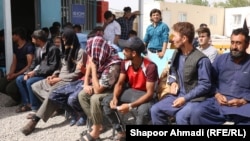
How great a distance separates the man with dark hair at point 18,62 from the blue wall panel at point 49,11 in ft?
11.5

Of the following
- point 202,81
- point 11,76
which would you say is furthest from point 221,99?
point 11,76

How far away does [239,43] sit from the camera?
10.3ft

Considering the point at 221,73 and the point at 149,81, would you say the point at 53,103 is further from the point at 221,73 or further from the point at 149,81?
the point at 221,73

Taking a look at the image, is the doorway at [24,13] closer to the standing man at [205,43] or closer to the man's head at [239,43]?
the standing man at [205,43]

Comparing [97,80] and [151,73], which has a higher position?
[151,73]

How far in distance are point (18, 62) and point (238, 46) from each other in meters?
3.59

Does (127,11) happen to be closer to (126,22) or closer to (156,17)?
(126,22)

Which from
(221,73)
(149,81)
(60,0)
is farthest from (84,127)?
(60,0)

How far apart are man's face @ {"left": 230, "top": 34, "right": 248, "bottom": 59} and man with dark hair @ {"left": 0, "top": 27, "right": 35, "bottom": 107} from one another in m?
3.25

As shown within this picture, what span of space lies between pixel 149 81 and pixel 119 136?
76cm

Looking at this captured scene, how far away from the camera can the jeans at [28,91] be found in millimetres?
4699

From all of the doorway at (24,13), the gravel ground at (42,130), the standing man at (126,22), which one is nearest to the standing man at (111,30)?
the standing man at (126,22)

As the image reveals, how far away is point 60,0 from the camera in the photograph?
9.18 m

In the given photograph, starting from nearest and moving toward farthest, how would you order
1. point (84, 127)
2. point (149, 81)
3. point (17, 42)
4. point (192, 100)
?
point (192, 100) < point (149, 81) < point (84, 127) < point (17, 42)
